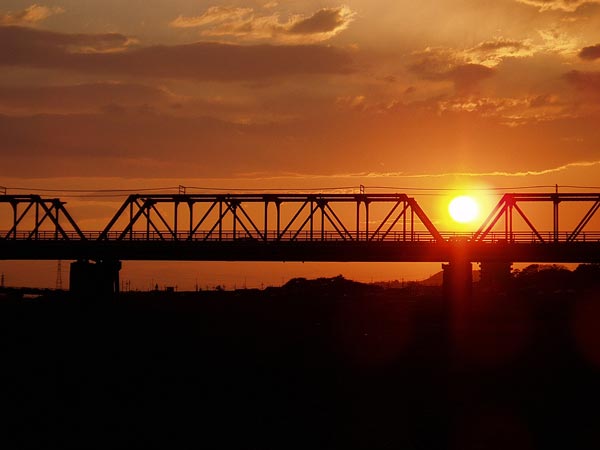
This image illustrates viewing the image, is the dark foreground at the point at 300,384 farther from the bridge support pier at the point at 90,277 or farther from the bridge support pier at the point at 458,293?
the bridge support pier at the point at 90,277

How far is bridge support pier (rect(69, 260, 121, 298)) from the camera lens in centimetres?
10675

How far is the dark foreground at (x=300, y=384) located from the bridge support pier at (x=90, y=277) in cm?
902

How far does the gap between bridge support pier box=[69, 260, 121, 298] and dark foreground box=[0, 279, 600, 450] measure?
9.02 meters

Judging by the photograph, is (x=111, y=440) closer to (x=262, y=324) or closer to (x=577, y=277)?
(x=262, y=324)

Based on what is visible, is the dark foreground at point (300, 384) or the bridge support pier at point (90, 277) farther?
the bridge support pier at point (90, 277)

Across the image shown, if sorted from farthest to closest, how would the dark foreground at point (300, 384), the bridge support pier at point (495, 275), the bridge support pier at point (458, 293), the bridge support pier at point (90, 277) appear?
the bridge support pier at point (495, 275) < the bridge support pier at point (90, 277) < the bridge support pier at point (458, 293) < the dark foreground at point (300, 384)

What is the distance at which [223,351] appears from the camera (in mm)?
70625

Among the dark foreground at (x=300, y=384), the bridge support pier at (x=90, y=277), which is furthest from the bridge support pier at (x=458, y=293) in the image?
the bridge support pier at (x=90, y=277)

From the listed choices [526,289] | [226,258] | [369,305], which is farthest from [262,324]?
[526,289]

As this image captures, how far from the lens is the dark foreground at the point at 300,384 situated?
145ft

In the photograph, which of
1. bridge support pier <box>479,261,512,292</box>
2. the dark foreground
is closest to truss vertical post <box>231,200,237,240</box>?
the dark foreground

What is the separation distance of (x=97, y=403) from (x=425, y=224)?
52.0 m

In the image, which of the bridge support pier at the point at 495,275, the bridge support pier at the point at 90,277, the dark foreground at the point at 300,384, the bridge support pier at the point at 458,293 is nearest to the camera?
the dark foreground at the point at 300,384

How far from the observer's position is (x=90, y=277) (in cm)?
10675
